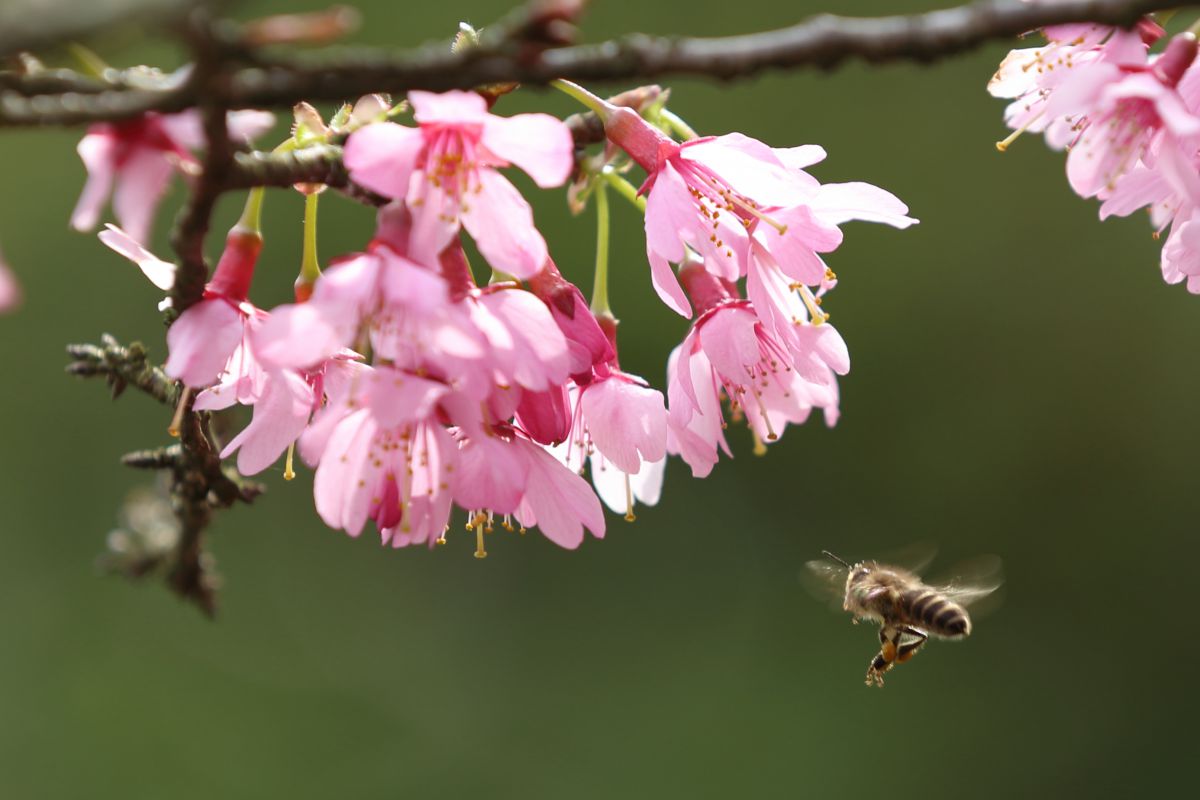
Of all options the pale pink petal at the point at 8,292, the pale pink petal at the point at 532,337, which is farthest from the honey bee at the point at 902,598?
the pale pink petal at the point at 8,292

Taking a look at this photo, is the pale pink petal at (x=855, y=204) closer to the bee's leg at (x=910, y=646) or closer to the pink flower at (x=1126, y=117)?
the pink flower at (x=1126, y=117)

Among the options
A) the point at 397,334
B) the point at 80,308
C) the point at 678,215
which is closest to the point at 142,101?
the point at 397,334

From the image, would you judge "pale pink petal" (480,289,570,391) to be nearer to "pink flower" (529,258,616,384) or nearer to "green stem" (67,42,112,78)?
"pink flower" (529,258,616,384)

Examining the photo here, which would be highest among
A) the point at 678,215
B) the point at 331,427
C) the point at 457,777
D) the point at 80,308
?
the point at 80,308

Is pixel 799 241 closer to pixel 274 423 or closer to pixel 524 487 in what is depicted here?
pixel 524 487

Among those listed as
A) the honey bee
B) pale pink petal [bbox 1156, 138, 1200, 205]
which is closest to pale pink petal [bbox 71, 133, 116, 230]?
pale pink petal [bbox 1156, 138, 1200, 205]

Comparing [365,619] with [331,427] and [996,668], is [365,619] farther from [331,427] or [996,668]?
[331,427]

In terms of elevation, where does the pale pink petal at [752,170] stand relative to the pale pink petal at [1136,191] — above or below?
below

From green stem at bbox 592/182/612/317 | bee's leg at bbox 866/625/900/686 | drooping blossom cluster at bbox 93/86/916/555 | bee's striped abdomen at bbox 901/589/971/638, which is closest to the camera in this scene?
drooping blossom cluster at bbox 93/86/916/555
